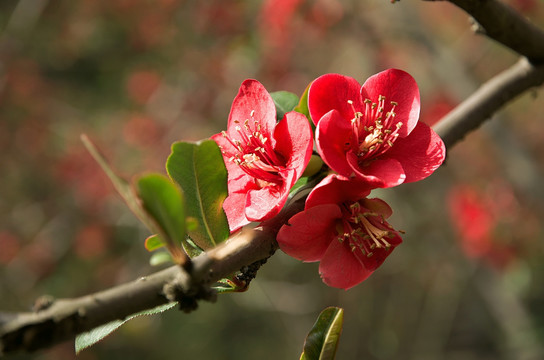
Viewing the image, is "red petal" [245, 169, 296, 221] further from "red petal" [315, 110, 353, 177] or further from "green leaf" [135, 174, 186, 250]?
"green leaf" [135, 174, 186, 250]

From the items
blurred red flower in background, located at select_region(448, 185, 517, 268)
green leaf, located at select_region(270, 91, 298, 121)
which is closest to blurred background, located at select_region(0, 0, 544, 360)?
blurred red flower in background, located at select_region(448, 185, 517, 268)

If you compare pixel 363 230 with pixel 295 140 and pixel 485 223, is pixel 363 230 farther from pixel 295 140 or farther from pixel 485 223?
pixel 485 223

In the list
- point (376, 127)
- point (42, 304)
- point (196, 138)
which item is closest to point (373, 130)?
point (376, 127)

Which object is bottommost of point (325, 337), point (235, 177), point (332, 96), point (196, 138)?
point (196, 138)

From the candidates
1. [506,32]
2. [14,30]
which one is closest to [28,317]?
[506,32]

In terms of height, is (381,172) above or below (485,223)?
above

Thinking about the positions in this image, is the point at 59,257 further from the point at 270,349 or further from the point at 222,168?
the point at 222,168
